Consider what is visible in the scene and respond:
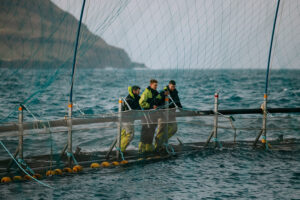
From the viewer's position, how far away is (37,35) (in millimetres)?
9344

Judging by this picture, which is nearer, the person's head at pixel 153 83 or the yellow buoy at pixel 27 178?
the yellow buoy at pixel 27 178

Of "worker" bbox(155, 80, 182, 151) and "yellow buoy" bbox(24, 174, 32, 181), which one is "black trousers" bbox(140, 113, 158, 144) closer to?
"worker" bbox(155, 80, 182, 151)

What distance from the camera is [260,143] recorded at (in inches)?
451

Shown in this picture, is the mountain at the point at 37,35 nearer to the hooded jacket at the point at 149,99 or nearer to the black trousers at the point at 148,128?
the hooded jacket at the point at 149,99

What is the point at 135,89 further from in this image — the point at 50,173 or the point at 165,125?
the point at 50,173

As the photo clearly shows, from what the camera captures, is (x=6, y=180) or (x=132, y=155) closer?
(x=6, y=180)

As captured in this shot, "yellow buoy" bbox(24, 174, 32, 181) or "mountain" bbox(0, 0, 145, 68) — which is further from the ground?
"mountain" bbox(0, 0, 145, 68)

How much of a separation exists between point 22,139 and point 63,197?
5.08 ft

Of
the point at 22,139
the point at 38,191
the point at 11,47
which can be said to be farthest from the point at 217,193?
the point at 11,47

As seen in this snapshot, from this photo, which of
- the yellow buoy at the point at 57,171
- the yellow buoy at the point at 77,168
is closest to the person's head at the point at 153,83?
the yellow buoy at the point at 77,168

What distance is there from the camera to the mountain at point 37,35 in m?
8.52

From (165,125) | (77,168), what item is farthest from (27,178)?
(165,125)

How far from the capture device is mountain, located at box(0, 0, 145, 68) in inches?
336

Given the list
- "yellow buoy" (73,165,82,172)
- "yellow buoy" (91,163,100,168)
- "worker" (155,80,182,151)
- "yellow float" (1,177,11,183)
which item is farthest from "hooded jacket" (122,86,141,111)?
"yellow float" (1,177,11,183)
